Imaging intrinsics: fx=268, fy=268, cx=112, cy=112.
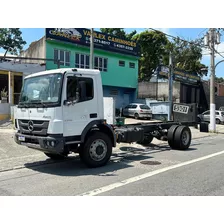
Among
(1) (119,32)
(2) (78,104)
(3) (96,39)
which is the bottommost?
(2) (78,104)

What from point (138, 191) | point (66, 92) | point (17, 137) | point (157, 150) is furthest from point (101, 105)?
point (157, 150)

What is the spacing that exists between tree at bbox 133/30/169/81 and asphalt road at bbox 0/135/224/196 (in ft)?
101

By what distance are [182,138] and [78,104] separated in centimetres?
543

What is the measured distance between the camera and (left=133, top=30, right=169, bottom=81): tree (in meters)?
37.9

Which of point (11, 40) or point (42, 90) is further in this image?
point (11, 40)

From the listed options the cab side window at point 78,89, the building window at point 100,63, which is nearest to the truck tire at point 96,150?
the cab side window at point 78,89

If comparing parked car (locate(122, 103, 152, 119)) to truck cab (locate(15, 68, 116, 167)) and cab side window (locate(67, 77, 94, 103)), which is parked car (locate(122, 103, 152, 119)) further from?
cab side window (locate(67, 77, 94, 103))

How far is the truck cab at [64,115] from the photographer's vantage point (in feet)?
22.3

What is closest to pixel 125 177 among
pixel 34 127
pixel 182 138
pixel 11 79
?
pixel 34 127

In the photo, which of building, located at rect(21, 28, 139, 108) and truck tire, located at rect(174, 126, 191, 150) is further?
building, located at rect(21, 28, 139, 108)

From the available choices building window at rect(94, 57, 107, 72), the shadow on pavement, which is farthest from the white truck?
building window at rect(94, 57, 107, 72)

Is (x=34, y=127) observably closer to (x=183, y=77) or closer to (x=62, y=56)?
(x=62, y=56)

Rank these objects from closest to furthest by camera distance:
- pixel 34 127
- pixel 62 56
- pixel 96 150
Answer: pixel 34 127 < pixel 96 150 < pixel 62 56

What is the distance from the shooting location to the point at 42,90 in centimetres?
717
